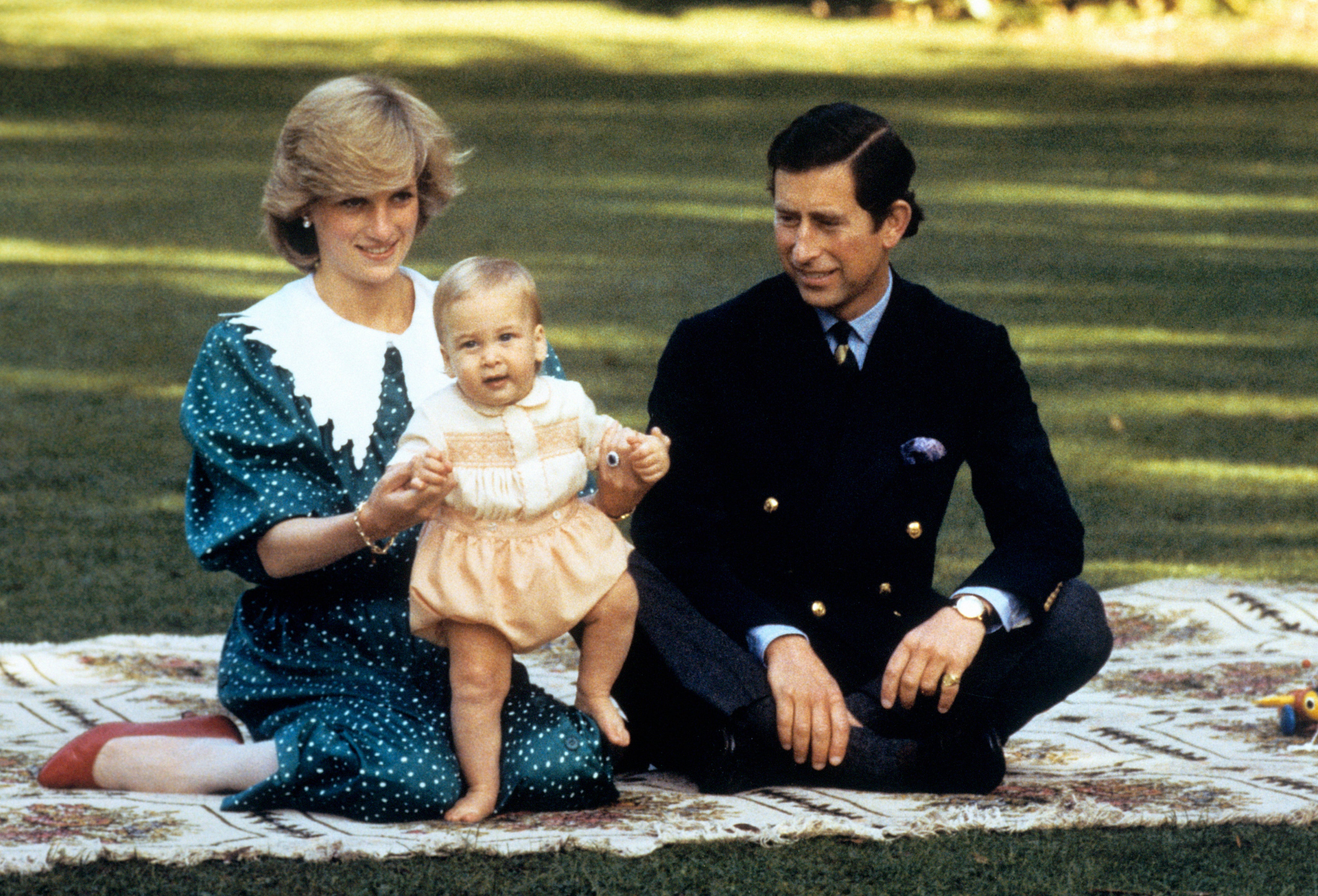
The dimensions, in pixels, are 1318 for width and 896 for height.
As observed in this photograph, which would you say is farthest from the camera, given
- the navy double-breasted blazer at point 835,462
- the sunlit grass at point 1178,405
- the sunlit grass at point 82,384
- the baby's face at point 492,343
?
the sunlit grass at point 82,384

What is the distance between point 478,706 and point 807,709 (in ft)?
1.95

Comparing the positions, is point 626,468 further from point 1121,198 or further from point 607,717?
point 1121,198

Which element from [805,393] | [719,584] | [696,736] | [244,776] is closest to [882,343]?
[805,393]

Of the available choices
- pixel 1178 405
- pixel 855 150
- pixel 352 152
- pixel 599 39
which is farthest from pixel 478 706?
pixel 599 39

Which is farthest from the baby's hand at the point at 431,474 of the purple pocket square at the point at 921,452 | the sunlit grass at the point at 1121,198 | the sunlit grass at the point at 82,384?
the sunlit grass at the point at 1121,198

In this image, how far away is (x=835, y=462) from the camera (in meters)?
4.06

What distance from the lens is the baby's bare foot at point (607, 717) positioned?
3900mm

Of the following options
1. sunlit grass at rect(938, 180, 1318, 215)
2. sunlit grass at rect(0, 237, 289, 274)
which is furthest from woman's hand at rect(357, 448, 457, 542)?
sunlit grass at rect(938, 180, 1318, 215)

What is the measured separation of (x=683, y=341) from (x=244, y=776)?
3.86 ft

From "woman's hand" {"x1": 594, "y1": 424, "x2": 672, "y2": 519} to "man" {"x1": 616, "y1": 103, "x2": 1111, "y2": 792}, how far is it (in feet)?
0.86

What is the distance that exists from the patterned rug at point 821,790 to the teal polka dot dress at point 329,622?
72 mm

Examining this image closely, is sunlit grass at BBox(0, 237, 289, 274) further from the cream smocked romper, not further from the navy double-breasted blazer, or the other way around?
the cream smocked romper

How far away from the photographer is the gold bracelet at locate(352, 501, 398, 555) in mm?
3637

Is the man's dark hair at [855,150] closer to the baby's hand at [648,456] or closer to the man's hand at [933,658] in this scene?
the baby's hand at [648,456]
